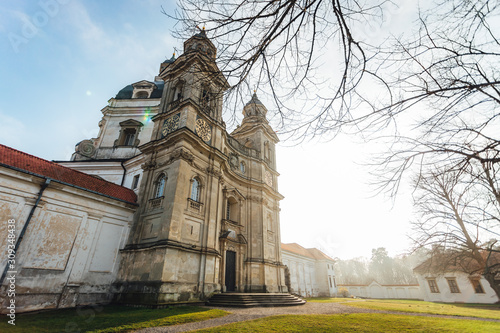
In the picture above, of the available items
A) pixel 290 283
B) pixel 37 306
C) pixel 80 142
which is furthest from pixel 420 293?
pixel 80 142

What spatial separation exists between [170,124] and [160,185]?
14.5 feet

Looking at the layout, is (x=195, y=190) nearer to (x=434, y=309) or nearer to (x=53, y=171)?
(x=53, y=171)

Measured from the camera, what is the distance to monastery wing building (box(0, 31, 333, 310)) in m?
9.84

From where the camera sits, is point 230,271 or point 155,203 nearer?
point 155,203

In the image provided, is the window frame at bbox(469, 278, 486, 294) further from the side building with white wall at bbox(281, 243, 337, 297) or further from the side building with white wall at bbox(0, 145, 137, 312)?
the side building with white wall at bbox(0, 145, 137, 312)

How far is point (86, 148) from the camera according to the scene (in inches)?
802

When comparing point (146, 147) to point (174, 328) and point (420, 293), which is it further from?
point (420, 293)

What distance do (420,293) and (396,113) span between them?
4705 centimetres

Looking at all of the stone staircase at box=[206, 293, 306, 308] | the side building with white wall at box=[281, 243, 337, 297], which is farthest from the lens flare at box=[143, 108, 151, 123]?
the side building with white wall at box=[281, 243, 337, 297]

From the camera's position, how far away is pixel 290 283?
31.3 m

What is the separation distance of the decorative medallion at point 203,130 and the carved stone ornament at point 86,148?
11207mm

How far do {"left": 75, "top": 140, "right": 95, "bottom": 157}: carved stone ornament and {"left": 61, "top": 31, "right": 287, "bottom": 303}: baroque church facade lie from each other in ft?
0.25

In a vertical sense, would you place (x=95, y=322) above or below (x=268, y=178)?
below

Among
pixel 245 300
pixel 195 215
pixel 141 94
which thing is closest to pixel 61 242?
pixel 195 215
